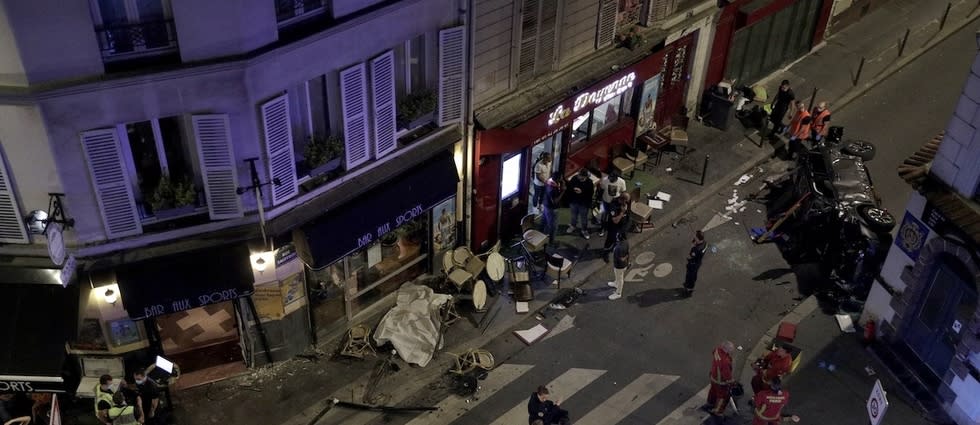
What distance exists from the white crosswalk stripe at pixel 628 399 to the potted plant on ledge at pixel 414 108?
7.09m

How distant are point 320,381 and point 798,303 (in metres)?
11.3

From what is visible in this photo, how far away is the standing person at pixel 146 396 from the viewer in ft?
57.1

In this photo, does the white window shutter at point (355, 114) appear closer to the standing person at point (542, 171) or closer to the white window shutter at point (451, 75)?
the white window shutter at point (451, 75)

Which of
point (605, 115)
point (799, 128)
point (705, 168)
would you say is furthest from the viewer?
point (799, 128)

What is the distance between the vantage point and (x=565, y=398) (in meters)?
19.4

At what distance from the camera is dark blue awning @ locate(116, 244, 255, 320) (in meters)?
16.5

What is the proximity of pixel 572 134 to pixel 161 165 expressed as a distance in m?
11.2

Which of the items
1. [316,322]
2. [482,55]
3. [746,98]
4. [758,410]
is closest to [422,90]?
[482,55]

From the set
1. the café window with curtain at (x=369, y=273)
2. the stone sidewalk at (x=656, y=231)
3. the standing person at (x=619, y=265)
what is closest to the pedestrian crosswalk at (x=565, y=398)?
the stone sidewalk at (x=656, y=231)

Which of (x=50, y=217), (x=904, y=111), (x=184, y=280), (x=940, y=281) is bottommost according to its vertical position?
(x=904, y=111)

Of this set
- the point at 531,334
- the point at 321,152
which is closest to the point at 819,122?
the point at 531,334

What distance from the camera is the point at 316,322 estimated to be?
20047mm

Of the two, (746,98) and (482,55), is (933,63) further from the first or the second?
(482,55)

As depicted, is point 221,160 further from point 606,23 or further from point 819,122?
point 819,122
